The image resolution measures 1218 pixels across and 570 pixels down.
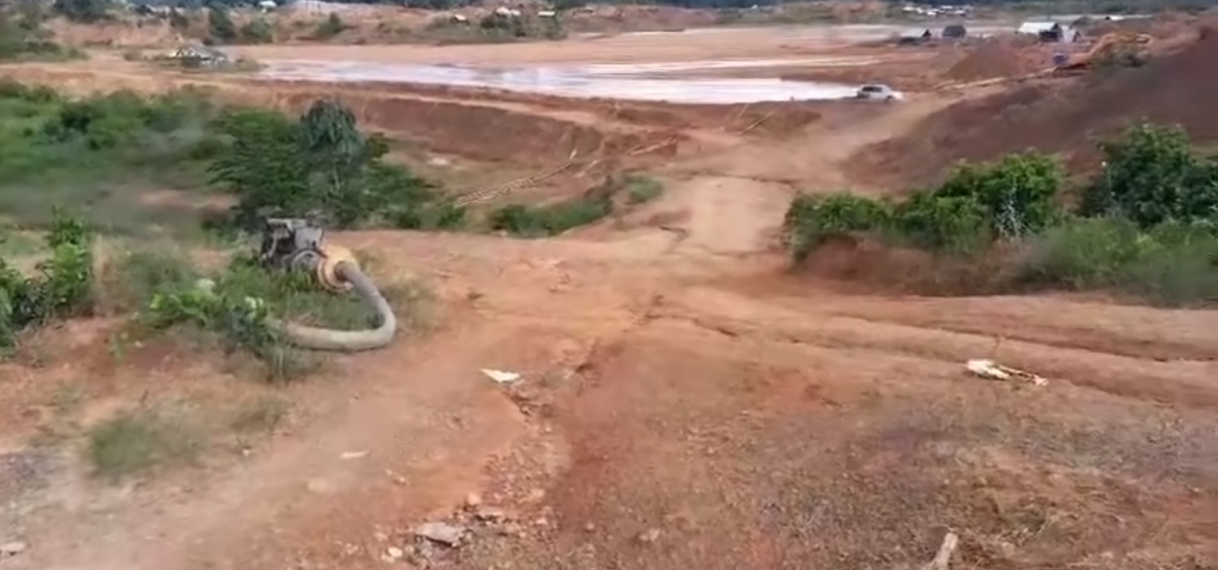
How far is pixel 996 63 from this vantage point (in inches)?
1302

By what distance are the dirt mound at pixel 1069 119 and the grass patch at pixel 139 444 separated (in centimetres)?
1452


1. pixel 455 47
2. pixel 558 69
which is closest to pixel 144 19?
pixel 455 47

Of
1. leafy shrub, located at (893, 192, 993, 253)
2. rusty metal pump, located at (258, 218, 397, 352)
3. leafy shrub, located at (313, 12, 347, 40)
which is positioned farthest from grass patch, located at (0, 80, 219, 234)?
leafy shrub, located at (313, 12, 347, 40)

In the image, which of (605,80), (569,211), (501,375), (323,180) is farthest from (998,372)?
(605,80)

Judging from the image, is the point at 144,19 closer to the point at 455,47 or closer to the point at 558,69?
the point at 455,47

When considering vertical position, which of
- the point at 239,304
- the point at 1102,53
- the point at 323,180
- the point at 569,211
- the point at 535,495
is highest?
the point at 239,304

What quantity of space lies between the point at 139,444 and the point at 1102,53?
2560cm

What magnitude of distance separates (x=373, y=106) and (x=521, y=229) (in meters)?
13.8

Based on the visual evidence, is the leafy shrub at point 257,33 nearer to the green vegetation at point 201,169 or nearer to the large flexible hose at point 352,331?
the green vegetation at point 201,169


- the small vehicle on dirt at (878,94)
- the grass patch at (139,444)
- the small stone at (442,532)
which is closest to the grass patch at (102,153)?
the grass patch at (139,444)

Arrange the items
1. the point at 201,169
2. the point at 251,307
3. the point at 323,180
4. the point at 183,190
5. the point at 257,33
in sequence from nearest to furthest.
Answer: the point at 251,307 → the point at 323,180 → the point at 183,190 → the point at 201,169 → the point at 257,33

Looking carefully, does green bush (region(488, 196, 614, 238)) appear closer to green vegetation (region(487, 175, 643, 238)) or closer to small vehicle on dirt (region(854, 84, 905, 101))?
green vegetation (region(487, 175, 643, 238))

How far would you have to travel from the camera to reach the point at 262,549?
22.4ft

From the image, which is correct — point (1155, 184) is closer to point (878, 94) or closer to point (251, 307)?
point (251, 307)
